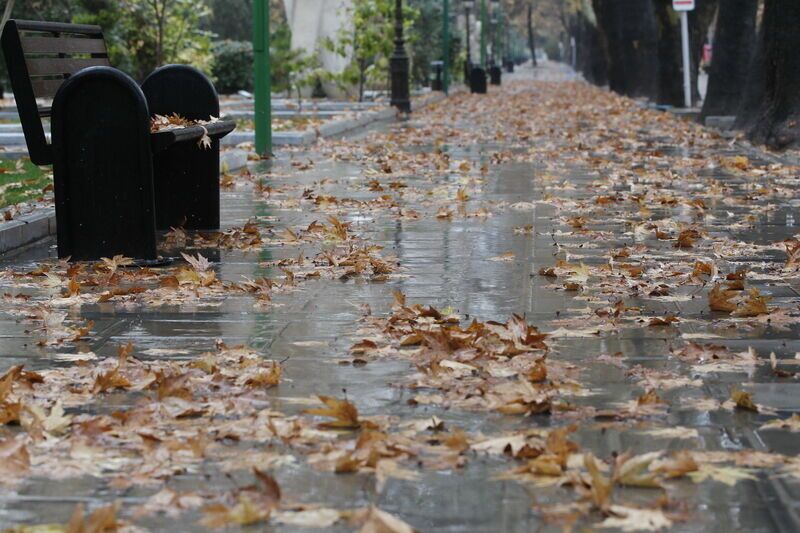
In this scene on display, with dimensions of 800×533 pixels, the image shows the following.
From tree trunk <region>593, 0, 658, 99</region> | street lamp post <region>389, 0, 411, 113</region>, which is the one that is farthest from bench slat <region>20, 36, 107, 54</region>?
tree trunk <region>593, 0, 658, 99</region>

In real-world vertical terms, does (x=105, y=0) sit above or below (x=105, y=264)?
above

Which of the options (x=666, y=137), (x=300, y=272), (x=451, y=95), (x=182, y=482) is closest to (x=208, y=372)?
(x=182, y=482)

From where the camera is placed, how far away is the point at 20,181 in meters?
12.9

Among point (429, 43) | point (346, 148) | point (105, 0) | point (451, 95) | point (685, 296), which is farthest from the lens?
point (429, 43)

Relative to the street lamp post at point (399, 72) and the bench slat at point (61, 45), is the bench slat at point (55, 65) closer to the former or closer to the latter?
the bench slat at point (61, 45)

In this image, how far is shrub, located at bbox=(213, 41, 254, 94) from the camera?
4288 cm

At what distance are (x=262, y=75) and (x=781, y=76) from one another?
6568mm

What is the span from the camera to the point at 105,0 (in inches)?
1109

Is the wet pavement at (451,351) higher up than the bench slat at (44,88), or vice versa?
the bench slat at (44,88)

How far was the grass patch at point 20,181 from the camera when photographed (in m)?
11.3

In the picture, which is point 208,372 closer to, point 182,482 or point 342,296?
point 182,482

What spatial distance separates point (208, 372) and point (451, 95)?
1635 inches

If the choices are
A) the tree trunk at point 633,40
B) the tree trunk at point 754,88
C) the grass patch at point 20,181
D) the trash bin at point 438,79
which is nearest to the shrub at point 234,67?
the trash bin at point 438,79

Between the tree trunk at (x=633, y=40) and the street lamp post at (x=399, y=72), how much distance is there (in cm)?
798
